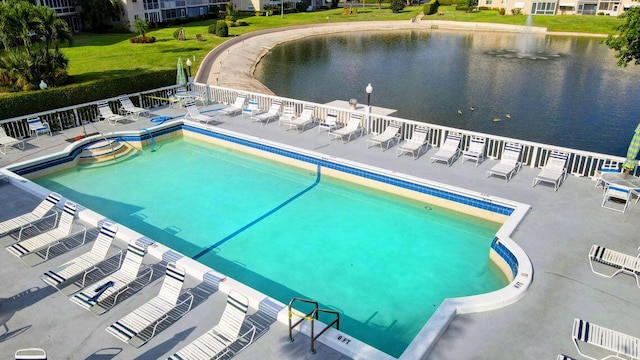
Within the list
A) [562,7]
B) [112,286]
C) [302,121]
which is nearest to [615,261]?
[112,286]

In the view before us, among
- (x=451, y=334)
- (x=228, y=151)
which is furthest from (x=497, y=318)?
(x=228, y=151)

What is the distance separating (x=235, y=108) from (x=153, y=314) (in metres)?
13.3

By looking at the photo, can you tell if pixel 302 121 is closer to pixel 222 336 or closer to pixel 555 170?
pixel 555 170

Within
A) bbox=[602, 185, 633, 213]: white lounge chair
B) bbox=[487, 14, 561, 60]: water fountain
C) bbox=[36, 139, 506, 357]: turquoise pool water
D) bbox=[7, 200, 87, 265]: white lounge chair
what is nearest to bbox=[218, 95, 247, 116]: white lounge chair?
bbox=[36, 139, 506, 357]: turquoise pool water

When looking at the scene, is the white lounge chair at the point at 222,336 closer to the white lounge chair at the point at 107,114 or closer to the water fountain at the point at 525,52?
the white lounge chair at the point at 107,114

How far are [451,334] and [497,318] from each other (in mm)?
937

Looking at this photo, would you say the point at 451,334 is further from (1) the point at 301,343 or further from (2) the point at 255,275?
(2) the point at 255,275

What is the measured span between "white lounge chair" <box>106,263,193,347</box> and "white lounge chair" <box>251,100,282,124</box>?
10.7 metres

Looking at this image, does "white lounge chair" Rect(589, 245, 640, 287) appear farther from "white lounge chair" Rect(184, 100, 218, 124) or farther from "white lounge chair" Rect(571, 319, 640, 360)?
"white lounge chair" Rect(184, 100, 218, 124)

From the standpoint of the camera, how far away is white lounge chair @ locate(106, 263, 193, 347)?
6.93 m

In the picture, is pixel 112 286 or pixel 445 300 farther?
pixel 112 286

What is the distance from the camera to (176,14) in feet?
212

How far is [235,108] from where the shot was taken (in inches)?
762

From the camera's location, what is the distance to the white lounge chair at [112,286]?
7688mm
